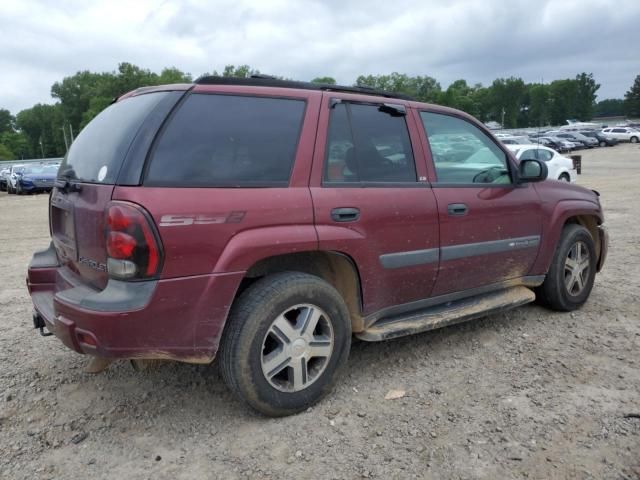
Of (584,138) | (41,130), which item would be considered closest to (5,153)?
(41,130)

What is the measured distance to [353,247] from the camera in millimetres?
3184

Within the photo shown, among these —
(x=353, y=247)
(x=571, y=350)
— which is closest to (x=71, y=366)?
(x=353, y=247)

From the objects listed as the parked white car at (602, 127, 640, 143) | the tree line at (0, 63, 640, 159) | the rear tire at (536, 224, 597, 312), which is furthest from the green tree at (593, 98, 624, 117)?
A: the rear tire at (536, 224, 597, 312)

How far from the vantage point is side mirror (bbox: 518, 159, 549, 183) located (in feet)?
13.7

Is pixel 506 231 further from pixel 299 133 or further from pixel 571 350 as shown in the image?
pixel 299 133

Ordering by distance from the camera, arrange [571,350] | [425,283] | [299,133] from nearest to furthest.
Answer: [299,133], [425,283], [571,350]

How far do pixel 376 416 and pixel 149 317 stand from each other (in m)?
1.42

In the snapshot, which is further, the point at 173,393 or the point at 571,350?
the point at 571,350

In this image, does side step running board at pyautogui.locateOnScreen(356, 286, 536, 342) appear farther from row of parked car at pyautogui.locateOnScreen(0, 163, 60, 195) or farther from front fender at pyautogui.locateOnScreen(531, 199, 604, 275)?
row of parked car at pyautogui.locateOnScreen(0, 163, 60, 195)

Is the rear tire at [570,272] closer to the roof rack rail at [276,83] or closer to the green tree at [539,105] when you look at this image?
the roof rack rail at [276,83]

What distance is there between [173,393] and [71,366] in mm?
941

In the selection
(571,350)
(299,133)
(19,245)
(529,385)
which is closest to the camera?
(299,133)

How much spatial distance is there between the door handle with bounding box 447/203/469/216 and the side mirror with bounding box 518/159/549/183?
0.74 meters

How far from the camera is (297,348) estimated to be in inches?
119
